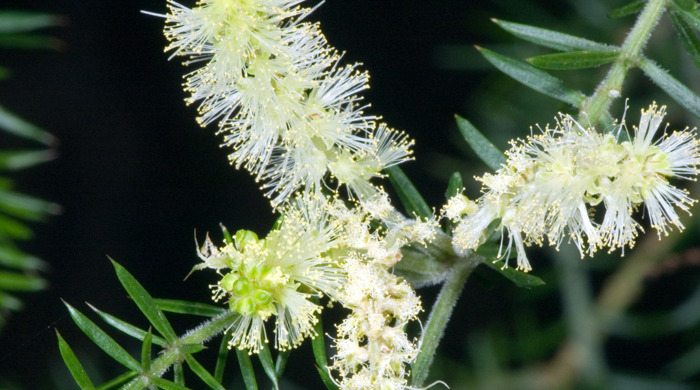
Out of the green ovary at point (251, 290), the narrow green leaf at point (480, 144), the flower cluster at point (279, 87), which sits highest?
the narrow green leaf at point (480, 144)

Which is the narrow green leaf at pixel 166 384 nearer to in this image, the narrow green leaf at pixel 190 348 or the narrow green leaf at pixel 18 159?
the narrow green leaf at pixel 190 348

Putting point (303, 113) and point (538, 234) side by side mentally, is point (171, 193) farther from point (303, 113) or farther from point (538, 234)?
point (538, 234)

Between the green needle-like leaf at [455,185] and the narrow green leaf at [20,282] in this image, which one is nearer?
the green needle-like leaf at [455,185]

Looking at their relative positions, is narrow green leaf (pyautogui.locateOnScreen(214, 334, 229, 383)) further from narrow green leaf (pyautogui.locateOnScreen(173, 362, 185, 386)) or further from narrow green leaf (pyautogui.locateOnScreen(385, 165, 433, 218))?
narrow green leaf (pyautogui.locateOnScreen(385, 165, 433, 218))

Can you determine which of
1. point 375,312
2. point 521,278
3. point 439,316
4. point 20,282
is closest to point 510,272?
point 521,278

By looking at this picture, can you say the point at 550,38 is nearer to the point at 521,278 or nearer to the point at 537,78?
the point at 537,78

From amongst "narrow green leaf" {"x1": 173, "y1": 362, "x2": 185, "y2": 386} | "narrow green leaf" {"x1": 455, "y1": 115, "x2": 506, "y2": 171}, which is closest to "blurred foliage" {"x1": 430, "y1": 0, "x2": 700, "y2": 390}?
"narrow green leaf" {"x1": 455, "y1": 115, "x2": 506, "y2": 171}

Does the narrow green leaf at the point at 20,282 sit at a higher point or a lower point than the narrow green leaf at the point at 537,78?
lower

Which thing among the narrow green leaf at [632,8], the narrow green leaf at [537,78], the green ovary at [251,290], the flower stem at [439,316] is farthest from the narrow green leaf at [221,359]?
the narrow green leaf at [632,8]
